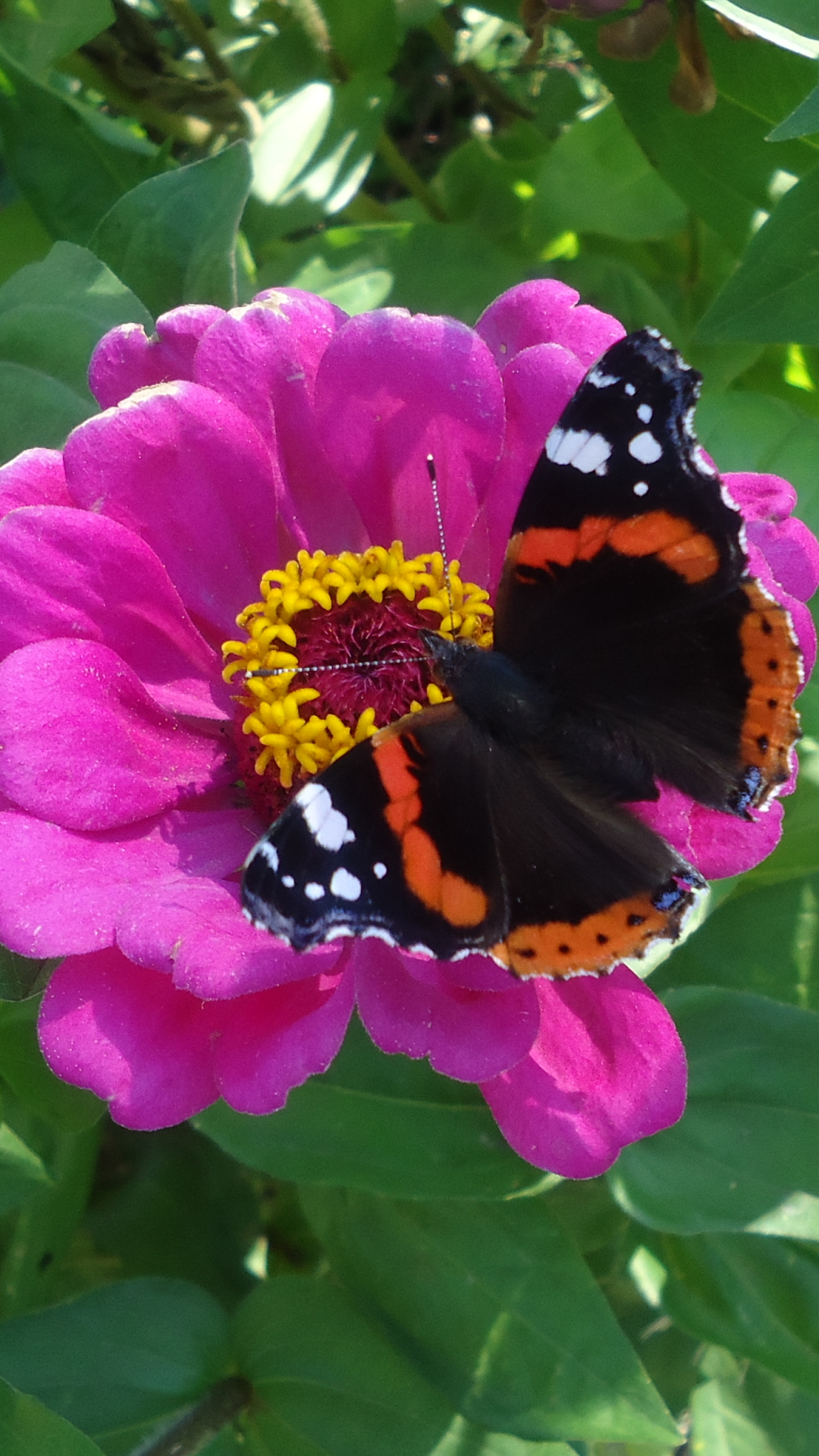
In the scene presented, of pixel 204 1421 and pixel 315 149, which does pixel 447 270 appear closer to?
pixel 315 149

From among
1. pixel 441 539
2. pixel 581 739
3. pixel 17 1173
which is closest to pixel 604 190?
pixel 441 539

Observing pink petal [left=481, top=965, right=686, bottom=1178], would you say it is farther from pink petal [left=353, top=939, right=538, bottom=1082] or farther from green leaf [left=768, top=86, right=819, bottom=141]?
green leaf [left=768, top=86, right=819, bottom=141]

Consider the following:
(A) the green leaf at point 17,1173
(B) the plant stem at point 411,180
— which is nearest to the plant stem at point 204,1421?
(A) the green leaf at point 17,1173

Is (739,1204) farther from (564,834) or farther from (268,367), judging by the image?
(268,367)

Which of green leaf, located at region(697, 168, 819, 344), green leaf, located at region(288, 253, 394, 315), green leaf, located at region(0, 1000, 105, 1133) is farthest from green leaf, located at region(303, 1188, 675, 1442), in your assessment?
green leaf, located at region(288, 253, 394, 315)

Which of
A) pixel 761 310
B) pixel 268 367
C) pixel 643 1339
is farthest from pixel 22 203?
pixel 643 1339

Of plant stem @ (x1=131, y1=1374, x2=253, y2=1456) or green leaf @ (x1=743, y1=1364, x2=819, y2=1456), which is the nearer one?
plant stem @ (x1=131, y1=1374, x2=253, y2=1456)
